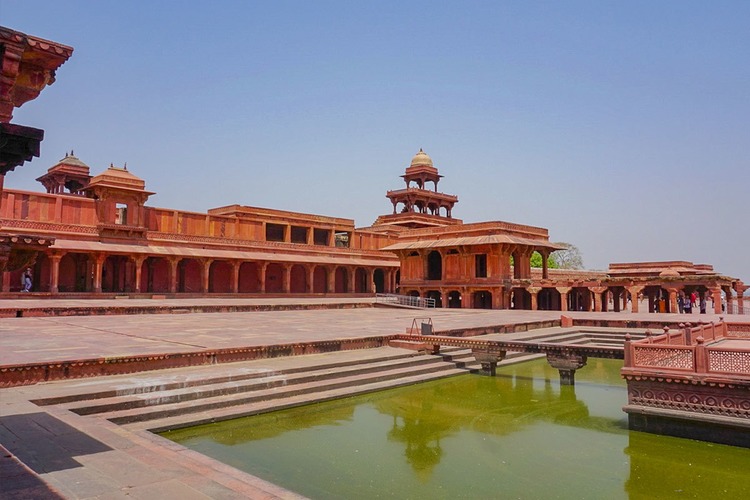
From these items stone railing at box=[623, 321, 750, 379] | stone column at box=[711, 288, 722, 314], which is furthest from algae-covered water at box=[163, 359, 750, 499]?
stone column at box=[711, 288, 722, 314]

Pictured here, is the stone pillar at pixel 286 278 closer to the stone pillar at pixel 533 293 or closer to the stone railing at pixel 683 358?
the stone pillar at pixel 533 293

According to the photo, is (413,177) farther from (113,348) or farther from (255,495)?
(255,495)

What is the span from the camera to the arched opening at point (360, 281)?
1588 inches

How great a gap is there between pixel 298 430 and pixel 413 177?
4214 cm

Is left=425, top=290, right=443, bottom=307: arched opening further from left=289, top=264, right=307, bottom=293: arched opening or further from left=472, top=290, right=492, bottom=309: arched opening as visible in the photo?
left=289, top=264, right=307, bottom=293: arched opening

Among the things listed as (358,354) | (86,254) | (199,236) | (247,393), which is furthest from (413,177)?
(247,393)

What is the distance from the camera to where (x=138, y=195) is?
1103 inches

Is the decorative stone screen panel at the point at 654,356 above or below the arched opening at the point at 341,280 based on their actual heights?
below

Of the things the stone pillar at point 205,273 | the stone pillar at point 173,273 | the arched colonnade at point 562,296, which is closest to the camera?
the arched colonnade at point 562,296

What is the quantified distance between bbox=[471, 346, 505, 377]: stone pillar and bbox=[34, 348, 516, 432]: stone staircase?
1.14 metres

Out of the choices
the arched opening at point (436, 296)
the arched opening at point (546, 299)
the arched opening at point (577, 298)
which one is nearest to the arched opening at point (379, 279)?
the arched opening at point (436, 296)

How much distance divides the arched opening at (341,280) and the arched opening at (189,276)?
10591 millimetres

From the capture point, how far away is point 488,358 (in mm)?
12812

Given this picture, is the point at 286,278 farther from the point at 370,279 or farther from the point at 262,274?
the point at 370,279
